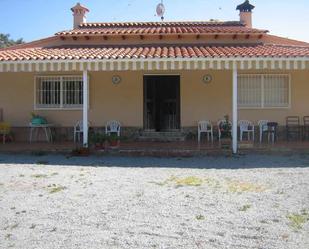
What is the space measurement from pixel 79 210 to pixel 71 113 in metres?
11.3

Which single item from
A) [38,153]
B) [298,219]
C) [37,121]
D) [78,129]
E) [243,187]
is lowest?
[298,219]

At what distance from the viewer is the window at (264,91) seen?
18.1 metres

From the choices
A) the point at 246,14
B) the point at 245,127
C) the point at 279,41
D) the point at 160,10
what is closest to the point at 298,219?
the point at 245,127

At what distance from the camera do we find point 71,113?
18312 millimetres

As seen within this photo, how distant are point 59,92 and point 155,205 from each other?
11863 mm

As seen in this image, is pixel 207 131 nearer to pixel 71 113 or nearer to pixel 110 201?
pixel 71 113

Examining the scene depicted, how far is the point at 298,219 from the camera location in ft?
22.2

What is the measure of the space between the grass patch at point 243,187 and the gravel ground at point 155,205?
0.02m

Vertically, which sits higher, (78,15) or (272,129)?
(78,15)

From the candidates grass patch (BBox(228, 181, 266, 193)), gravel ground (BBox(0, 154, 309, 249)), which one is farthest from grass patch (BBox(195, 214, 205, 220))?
grass patch (BBox(228, 181, 266, 193))

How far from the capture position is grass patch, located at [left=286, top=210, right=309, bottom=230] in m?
6.41

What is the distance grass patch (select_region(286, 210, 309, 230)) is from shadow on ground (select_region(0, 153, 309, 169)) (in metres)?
5.16

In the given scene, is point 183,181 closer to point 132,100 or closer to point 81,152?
point 81,152

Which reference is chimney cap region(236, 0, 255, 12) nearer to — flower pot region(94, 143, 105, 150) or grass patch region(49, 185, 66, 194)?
flower pot region(94, 143, 105, 150)
